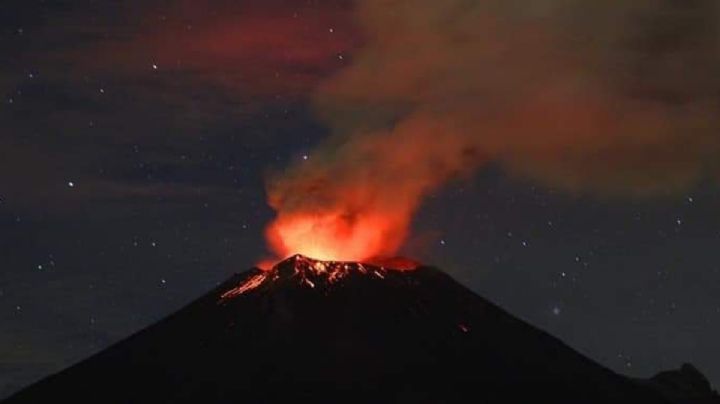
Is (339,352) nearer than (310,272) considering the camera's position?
Yes

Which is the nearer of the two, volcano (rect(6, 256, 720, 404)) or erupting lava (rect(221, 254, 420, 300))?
volcano (rect(6, 256, 720, 404))

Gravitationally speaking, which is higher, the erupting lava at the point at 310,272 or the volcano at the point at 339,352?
the erupting lava at the point at 310,272

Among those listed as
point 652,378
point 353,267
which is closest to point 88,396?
point 353,267

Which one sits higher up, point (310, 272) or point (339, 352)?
point (310, 272)

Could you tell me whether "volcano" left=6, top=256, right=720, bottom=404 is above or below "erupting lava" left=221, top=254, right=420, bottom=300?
below
